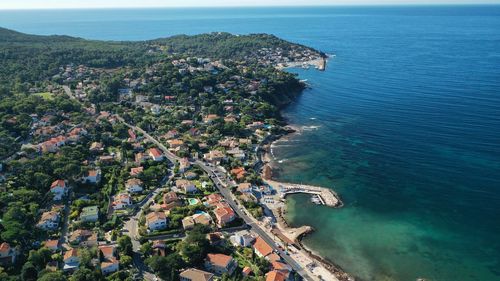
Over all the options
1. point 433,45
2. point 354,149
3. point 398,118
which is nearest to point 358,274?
point 354,149

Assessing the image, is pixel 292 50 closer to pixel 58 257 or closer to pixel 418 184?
pixel 418 184

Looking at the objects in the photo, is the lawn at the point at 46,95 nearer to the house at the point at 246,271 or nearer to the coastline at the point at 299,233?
the coastline at the point at 299,233

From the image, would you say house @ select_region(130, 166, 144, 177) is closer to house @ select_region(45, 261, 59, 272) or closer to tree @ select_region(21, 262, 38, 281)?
house @ select_region(45, 261, 59, 272)

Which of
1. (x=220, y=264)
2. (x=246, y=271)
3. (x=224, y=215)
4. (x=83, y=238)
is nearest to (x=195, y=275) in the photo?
(x=220, y=264)

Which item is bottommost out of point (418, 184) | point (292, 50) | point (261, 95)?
point (418, 184)

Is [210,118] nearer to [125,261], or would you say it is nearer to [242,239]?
[242,239]

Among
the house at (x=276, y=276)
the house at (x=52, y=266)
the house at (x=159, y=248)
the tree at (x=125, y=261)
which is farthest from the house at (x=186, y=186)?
the house at (x=276, y=276)
